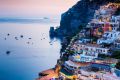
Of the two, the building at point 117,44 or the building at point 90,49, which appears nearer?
the building at point 117,44

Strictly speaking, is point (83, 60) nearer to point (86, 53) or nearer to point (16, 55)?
point (86, 53)

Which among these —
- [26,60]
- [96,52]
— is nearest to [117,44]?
[96,52]

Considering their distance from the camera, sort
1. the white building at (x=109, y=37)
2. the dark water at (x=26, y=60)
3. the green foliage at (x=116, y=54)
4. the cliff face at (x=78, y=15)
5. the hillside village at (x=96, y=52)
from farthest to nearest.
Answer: the cliff face at (x=78, y=15) < the dark water at (x=26, y=60) < the white building at (x=109, y=37) < the green foliage at (x=116, y=54) < the hillside village at (x=96, y=52)

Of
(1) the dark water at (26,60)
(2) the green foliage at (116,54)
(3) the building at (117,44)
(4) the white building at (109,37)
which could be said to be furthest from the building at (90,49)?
(1) the dark water at (26,60)

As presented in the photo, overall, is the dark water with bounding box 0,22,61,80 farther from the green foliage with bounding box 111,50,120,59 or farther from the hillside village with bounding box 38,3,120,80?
the green foliage with bounding box 111,50,120,59

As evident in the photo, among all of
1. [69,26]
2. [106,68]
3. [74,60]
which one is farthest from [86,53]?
[69,26]

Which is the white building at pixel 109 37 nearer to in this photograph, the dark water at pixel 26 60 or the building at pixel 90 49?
the building at pixel 90 49

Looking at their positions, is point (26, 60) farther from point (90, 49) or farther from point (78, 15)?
point (90, 49)
